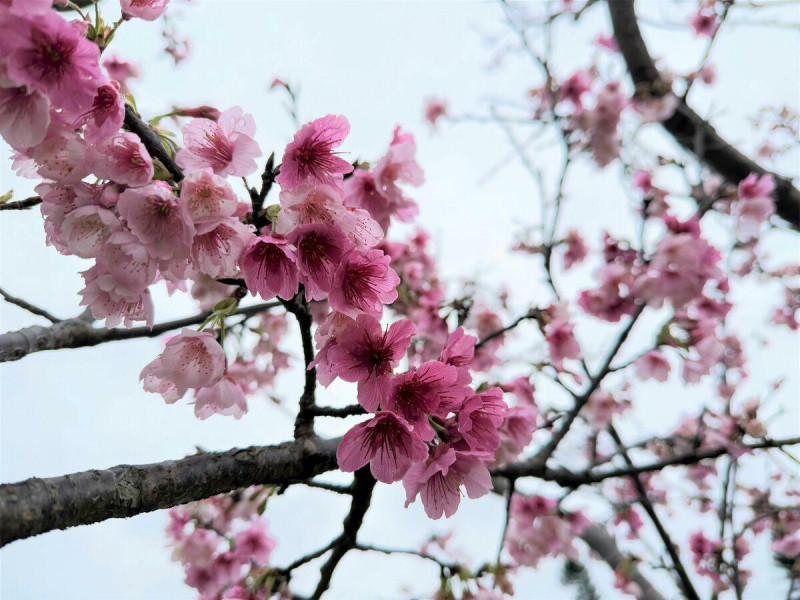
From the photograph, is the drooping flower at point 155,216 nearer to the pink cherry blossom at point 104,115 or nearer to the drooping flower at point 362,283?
the pink cherry blossom at point 104,115

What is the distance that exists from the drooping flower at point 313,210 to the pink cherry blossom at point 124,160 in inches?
8.5

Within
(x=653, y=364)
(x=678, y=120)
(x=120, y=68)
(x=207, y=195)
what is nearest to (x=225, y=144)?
(x=207, y=195)

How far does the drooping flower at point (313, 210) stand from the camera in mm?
889

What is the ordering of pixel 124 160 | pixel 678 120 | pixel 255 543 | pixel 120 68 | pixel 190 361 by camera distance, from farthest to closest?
pixel 678 120 < pixel 255 543 < pixel 120 68 < pixel 190 361 < pixel 124 160

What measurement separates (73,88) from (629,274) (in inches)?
100

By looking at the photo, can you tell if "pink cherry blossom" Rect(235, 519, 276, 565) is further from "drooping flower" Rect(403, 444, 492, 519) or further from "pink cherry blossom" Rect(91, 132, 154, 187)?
"pink cherry blossom" Rect(91, 132, 154, 187)

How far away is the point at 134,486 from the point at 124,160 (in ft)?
1.68

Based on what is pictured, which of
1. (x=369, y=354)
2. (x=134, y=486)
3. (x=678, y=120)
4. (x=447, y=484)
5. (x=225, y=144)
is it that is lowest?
(x=134, y=486)

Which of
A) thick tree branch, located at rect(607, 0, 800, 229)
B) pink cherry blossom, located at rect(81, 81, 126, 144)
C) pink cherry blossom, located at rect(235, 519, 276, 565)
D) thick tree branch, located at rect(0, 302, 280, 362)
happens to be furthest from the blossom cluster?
thick tree branch, located at rect(607, 0, 800, 229)

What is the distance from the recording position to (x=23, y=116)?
2.47 ft

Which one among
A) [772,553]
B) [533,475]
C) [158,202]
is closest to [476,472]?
[158,202]

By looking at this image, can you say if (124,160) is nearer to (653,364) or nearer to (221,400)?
(221,400)

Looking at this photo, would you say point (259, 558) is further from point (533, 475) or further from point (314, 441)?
point (314, 441)

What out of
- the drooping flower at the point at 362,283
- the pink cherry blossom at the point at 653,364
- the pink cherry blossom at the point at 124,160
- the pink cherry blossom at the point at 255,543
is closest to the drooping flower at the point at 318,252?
the drooping flower at the point at 362,283
